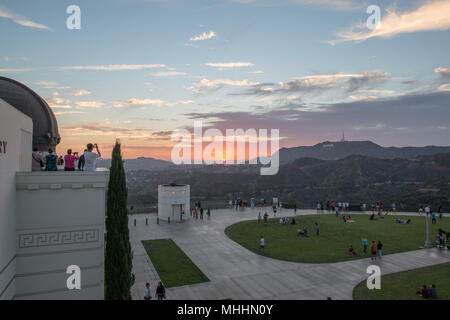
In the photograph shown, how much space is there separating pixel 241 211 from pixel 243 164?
13302cm

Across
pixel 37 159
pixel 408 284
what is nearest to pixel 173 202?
pixel 37 159

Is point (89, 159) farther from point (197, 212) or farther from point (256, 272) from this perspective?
point (197, 212)

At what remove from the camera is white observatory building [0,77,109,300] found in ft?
29.4

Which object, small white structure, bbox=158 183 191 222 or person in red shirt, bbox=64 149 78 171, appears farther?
small white structure, bbox=158 183 191 222

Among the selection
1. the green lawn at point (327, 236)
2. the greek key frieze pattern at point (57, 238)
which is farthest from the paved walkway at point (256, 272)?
the greek key frieze pattern at point (57, 238)

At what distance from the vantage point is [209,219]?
32750mm

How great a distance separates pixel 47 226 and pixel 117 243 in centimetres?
307

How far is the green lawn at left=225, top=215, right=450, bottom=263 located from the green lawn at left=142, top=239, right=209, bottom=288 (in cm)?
528

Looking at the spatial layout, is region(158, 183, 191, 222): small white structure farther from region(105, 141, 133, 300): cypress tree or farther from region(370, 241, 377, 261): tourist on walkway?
region(370, 241, 377, 261): tourist on walkway

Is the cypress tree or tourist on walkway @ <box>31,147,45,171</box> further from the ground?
tourist on walkway @ <box>31,147,45,171</box>

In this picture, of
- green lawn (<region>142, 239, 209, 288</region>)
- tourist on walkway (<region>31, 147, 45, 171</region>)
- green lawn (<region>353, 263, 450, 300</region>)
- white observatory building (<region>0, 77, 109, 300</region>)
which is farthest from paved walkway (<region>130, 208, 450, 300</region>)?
tourist on walkway (<region>31, 147, 45, 171</region>)

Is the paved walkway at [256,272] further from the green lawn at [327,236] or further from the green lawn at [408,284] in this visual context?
the green lawn at [327,236]
